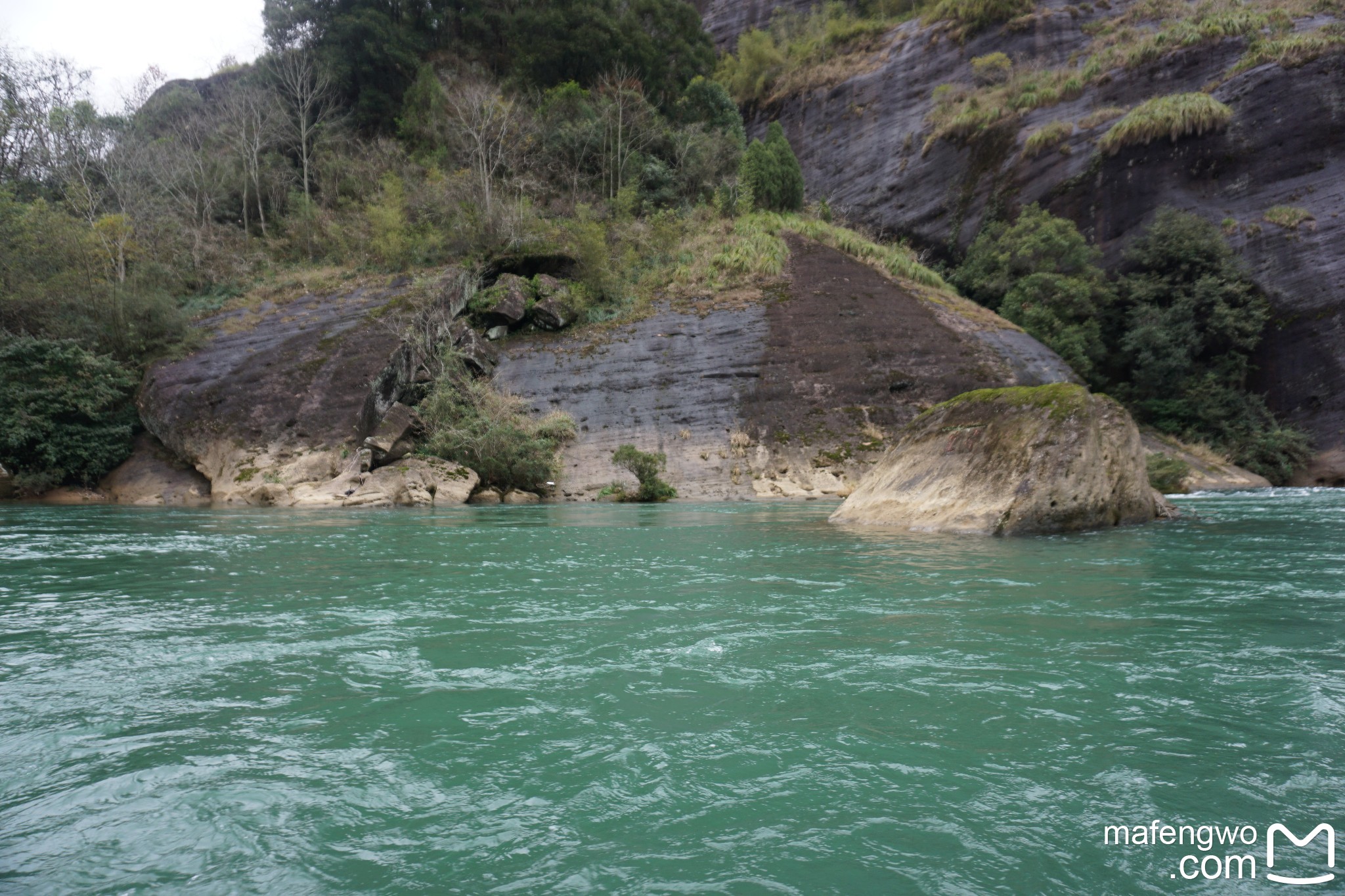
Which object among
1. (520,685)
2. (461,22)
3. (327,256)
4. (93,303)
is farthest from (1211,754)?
(461,22)

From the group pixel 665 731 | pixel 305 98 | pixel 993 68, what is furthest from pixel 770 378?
pixel 305 98

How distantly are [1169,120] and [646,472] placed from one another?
894 inches

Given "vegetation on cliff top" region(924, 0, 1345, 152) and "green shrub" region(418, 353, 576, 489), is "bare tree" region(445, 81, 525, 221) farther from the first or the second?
"vegetation on cliff top" region(924, 0, 1345, 152)

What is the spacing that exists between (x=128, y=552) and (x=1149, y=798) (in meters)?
9.12

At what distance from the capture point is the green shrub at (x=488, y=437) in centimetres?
1656

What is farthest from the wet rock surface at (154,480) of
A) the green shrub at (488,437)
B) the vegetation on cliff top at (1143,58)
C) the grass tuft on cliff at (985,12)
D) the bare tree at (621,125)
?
the grass tuft on cliff at (985,12)

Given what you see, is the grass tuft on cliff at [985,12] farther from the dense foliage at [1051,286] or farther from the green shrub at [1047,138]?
the dense foliage at [1051,286]

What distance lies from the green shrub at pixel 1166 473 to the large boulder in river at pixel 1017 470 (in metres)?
7.58

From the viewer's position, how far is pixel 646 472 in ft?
56.1

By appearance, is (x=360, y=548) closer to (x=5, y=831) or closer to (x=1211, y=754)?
(x=5, y=831)

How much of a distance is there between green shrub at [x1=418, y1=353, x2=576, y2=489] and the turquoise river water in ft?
36.2

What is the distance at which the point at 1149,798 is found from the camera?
2004 millimetres

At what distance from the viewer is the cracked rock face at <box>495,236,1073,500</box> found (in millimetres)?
18453

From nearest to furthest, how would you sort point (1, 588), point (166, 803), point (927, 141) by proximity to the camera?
point (166, 803) < point (1, 588) < point (927, 141)
